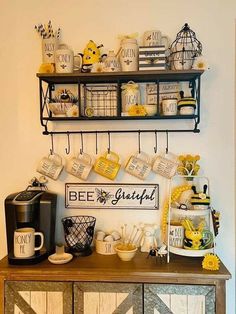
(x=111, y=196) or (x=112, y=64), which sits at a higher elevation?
(x=112, y=64)

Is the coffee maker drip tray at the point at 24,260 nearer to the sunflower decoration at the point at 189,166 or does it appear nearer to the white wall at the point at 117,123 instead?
the white wall at the point at 117,123

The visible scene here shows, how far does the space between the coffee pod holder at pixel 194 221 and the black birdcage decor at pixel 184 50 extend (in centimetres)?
53

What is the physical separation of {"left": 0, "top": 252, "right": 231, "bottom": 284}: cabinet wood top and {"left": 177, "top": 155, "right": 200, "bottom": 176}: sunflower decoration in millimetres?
412

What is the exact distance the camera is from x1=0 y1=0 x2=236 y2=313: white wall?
160 cm

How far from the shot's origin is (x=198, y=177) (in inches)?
60.9

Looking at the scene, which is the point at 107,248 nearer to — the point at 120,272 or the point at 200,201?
the point at 120,272

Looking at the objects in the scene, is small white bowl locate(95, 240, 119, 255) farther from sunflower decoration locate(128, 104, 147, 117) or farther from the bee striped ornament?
the bee striped ornament

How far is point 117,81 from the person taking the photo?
5.18ft

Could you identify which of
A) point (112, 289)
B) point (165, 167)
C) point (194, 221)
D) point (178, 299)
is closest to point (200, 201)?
point (194, 221)

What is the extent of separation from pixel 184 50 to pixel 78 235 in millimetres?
1018

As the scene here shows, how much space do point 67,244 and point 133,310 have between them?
0.43m

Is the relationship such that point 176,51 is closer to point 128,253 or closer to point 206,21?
point 206,21

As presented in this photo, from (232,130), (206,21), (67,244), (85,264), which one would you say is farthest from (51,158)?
(206,21)

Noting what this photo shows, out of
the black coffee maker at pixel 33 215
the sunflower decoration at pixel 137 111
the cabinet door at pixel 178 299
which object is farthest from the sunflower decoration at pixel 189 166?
the black coffee maker at pixel 33 215
